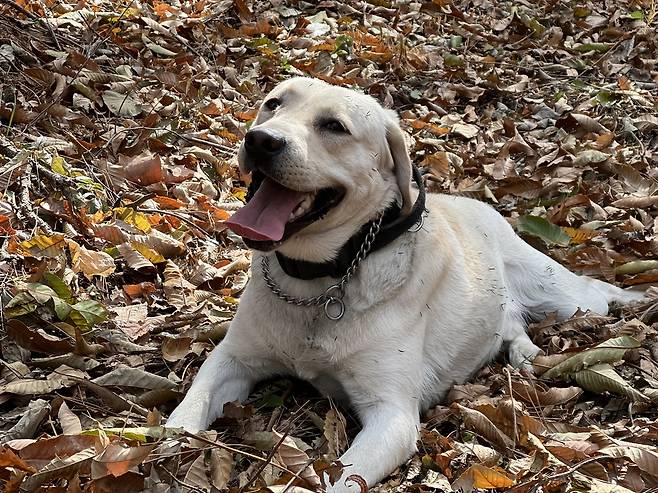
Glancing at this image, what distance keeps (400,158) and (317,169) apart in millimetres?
418

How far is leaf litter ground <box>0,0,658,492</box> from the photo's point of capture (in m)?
2.67

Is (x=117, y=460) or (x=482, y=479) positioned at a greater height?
(x=117, y=460)

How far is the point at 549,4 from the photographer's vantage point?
846 centimetres

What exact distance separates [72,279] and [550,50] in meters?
5.45

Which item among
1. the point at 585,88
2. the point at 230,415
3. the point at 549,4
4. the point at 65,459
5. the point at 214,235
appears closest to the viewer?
the point at 65,459

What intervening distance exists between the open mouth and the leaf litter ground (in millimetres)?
646

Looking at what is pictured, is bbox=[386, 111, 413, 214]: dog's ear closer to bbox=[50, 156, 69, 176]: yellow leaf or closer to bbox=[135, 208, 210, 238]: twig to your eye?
bbox=[135, 208, 210, 238]: twig

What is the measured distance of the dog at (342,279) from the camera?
9.26ft

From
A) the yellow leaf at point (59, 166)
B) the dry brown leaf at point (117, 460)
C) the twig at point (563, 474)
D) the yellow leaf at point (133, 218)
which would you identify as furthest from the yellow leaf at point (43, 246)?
the twig at point (563, 474)

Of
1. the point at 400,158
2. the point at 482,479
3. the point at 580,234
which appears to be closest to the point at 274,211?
the point at 400,158

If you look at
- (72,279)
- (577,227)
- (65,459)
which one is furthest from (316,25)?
(65,459)

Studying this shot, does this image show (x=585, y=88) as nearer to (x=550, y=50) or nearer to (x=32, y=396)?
(x=550, y=50)

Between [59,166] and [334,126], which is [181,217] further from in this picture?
[334,126]

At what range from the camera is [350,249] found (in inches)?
121
